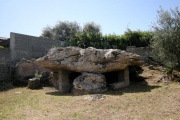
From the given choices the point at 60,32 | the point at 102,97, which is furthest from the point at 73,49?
the point at 60,32

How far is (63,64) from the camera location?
15.8 meters

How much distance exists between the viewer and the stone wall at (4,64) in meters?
19.9

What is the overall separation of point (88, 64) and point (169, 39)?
5196 mm

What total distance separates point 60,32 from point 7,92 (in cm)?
2842

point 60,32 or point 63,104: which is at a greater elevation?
point 60,32

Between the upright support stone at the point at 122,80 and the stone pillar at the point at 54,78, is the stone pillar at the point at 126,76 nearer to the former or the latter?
the upright support stone at the point at 122,80

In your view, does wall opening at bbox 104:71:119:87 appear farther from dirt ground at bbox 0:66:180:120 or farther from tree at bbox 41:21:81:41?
tree at bbox 41:21:81:41

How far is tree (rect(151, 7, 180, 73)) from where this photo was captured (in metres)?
15.3

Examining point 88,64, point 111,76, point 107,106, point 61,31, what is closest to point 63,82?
point 88,64

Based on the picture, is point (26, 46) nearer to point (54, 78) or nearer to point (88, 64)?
point (54, 78)

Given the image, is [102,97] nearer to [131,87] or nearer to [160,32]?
[131,87]

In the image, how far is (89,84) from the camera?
14344mm

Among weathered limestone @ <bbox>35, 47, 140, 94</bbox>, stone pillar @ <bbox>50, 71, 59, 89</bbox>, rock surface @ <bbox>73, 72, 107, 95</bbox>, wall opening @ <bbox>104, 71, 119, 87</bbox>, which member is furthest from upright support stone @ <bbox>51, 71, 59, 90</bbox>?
wall opening @ <bbox>104, 71, 119, 87</bbox>

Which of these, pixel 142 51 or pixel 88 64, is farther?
pixel 142 51
